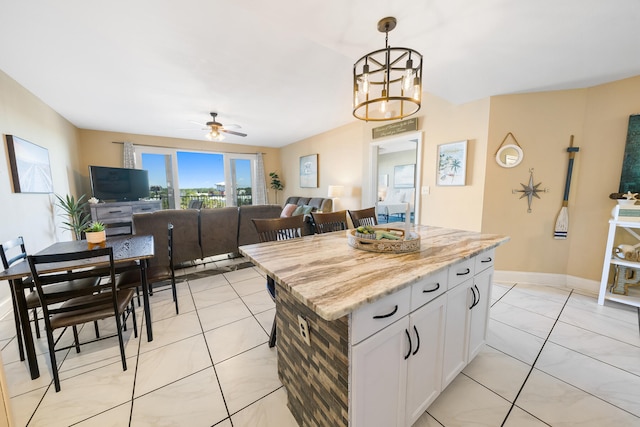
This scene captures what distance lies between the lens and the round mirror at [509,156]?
8.93 feet

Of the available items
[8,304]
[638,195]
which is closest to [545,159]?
[638,195]

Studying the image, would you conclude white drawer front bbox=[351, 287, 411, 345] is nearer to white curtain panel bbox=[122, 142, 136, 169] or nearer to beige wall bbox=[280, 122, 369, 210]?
beige wall bbox=[280, 122, 369, 210]

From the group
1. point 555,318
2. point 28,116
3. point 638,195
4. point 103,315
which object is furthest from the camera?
point 28,116

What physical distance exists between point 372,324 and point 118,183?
19.4 feet

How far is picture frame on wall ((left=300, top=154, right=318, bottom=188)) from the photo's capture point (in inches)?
226

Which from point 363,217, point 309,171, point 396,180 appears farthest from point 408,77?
point 396,180

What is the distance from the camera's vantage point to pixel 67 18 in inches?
69.6

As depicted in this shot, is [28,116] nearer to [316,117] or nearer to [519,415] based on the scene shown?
[316,117]

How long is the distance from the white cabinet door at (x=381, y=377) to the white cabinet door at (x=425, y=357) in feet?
0.18

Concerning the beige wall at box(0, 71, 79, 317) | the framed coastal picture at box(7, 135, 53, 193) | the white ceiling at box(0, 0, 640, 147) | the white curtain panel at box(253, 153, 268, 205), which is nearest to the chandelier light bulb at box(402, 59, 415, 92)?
the white ceiling at box(0, 0, 640, 147)

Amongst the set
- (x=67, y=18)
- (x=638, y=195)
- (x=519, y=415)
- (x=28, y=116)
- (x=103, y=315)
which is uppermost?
(x=67, y=18)

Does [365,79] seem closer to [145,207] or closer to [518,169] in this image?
[518,169]

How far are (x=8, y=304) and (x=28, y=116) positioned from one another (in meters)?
2.29

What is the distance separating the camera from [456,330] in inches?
50.7
